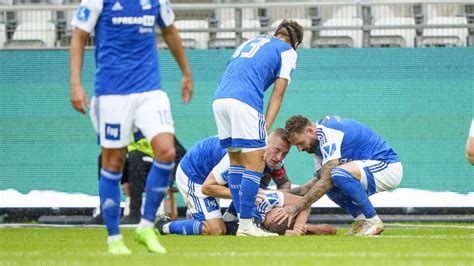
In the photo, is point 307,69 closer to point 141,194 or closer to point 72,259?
point 141,194

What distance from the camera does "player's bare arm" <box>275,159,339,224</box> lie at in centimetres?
1142

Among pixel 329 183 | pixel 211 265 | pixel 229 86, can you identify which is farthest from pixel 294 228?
pixel 211 265

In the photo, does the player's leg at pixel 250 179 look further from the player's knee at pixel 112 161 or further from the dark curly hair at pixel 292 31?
the player's knee at pixel 112 161

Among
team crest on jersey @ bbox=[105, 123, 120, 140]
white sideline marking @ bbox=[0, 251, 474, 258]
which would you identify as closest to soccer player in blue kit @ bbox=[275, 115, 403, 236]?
white sideline marking @ bbox=[0, 251, 474, 258]

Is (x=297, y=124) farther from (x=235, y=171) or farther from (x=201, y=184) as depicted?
(x=201, y=184)

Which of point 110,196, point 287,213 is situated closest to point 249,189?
point 287,213

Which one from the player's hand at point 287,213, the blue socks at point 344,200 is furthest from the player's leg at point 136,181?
the blue socks at point 344,200

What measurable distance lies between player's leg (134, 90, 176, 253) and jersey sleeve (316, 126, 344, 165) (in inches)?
119

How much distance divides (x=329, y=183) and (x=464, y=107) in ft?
14.8

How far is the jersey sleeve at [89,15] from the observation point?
28.6 feet

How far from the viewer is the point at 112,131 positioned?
8.66 meters

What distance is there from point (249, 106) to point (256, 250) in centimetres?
250

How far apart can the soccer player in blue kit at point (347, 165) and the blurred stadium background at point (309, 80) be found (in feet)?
11.8

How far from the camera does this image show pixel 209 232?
11891 mm
